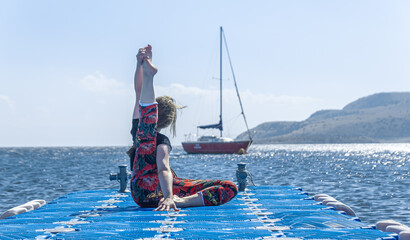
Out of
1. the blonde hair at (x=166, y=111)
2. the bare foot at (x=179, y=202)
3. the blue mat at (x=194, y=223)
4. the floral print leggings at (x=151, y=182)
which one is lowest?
the blue mat at (x=194, y=223)

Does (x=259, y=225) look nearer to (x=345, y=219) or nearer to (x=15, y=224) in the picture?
(x=345, y=219)

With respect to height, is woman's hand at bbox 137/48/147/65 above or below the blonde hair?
above

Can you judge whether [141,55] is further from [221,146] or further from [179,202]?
[221,146]

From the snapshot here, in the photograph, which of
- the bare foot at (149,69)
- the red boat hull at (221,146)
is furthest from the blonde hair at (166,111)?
the red boat hull at (221,146)

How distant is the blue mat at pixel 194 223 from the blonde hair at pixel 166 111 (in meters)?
1.21

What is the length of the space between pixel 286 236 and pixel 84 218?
2.85m

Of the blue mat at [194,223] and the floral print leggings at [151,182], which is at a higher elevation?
the floral print leggings at [151,182]

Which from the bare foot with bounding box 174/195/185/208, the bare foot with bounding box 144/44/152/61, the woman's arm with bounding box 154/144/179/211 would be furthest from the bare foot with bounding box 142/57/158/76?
the bare foot with bounding box 174/195/185/208

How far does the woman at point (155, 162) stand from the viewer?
624cm

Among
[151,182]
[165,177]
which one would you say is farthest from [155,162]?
[165,177]

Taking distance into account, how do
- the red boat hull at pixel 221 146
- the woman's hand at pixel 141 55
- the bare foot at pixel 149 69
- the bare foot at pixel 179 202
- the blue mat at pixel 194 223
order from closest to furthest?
the blue mat at pixel 194 223 < the bare foot at pixel 149 69 < the woman's hand at pixel 141 55 < the bare foot at pixel 179 202 < the red boat hull at pixel 221 146

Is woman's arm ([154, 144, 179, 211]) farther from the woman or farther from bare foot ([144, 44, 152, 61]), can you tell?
bare foot ([144, 44, 152, 61])

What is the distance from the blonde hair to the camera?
6449 millimetres

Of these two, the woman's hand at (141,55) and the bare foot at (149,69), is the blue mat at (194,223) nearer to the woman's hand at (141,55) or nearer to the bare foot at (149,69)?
the bare foot at (149,69)
